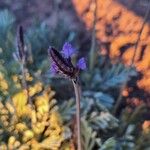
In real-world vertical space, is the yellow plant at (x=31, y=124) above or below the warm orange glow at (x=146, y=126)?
above

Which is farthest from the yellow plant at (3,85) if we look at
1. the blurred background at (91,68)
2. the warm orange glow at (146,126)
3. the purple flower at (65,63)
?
the purple flower at (65,63)

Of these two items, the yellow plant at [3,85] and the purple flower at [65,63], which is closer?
the purple flower at [65,63]

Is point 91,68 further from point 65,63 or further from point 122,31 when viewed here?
point 65,63

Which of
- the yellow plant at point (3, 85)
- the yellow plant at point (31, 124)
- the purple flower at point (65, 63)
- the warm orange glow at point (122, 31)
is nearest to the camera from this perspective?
the purple flower at point (65, 63)

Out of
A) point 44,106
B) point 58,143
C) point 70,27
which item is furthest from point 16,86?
point 70,27

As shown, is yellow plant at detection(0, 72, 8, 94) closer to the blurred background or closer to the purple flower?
the blurred background

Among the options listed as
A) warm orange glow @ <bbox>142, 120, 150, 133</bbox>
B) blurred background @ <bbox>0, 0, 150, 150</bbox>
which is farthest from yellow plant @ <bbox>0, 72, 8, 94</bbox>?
warm orange glow @ <bbox>142, 120, 150, 133</bbox>

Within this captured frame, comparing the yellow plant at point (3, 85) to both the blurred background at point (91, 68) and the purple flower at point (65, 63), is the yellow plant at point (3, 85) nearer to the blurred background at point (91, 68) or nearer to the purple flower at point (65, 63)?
the blurred background at point (91, 68)

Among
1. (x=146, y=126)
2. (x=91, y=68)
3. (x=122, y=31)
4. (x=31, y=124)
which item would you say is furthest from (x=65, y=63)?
(x=122, y=31)
